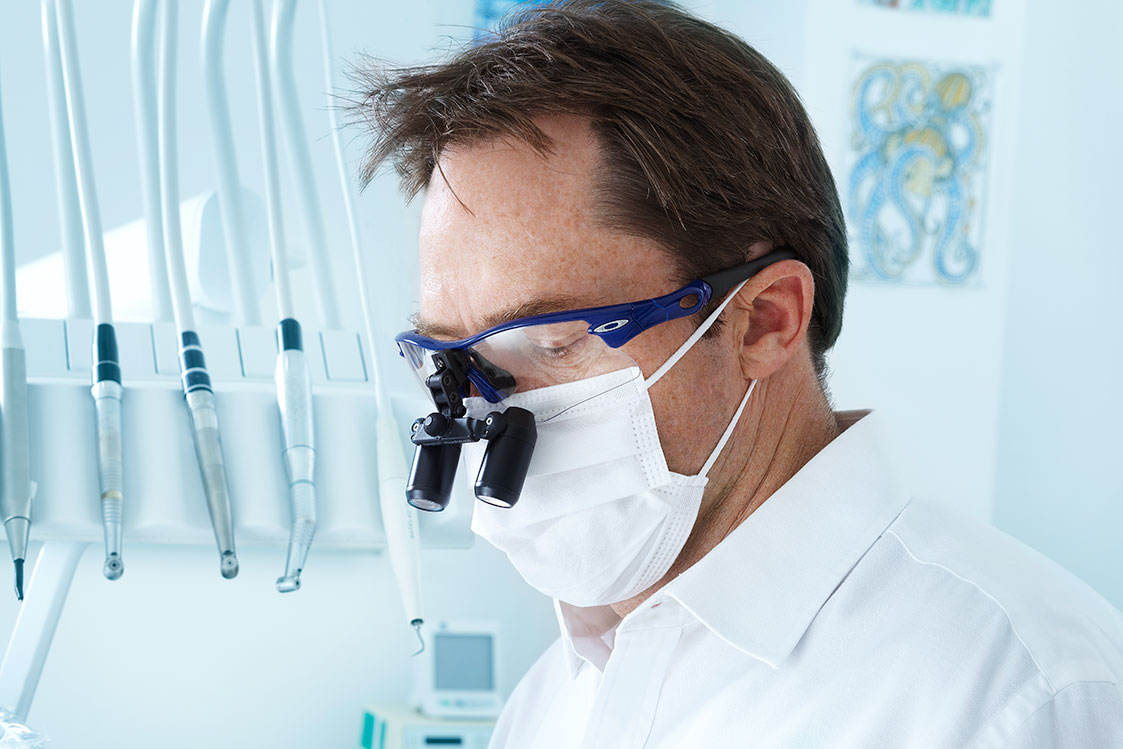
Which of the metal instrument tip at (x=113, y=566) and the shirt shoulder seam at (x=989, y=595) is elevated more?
the shirt shoulder seam at (x=989, y=595)

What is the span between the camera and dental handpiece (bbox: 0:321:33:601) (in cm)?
114

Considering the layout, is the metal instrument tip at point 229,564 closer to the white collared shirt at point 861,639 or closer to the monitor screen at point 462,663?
the white collared shirt at point 861,639

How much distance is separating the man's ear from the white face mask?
0.10 feet

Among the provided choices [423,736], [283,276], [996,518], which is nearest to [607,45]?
[283,276]

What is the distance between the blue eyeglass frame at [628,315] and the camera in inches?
37.8

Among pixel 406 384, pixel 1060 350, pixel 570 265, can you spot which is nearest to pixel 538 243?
pixel 570 265

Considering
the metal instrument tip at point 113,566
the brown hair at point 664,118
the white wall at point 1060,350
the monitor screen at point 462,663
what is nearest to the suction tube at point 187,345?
the metal instrument tip at point 113,566

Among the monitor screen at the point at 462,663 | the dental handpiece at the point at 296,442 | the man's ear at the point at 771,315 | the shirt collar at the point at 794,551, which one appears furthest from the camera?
the monitor screen at the point at 462,663

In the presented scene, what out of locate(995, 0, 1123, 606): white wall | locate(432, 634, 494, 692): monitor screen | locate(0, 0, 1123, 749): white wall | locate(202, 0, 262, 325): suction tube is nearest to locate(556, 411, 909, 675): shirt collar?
locate(202, 0, 262, 325): suction tube

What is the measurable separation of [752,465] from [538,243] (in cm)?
31

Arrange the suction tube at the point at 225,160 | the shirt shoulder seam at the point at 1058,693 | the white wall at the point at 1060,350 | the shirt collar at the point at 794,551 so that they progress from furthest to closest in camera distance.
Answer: the white wall at the point at 1060,350 → the suction tube at the point at 225,160 → the shirt collar at the point at 794,551 → the shirt shoulder seam at the point at 1058,693

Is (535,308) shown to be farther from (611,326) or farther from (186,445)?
(186,445)

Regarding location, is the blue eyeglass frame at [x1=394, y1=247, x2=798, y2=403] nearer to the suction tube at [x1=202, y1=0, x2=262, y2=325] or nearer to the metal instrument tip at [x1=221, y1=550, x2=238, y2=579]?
the metal instrument tip at [x1=221, y1=550, x2=238, y2=579]

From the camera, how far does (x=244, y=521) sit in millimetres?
1270
